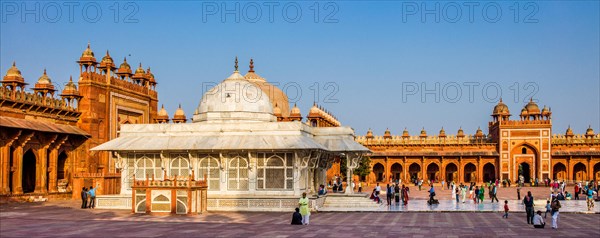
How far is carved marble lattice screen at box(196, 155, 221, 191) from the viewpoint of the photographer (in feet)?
93.5

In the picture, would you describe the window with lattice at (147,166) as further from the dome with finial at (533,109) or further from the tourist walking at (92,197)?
the dome with finial at (533,109)

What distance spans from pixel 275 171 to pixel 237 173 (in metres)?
1.66

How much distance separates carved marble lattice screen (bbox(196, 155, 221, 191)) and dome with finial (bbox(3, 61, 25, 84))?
15293mm

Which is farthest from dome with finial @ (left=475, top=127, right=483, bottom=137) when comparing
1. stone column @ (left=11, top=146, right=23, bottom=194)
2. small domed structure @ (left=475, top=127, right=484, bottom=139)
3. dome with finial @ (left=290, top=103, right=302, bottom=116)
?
stone column @ (left=11, top=146, right=23, bottom=194)

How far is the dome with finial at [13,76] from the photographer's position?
37438mm

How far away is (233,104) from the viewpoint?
3191 cm

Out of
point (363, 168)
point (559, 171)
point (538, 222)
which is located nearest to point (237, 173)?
point (538, 222)

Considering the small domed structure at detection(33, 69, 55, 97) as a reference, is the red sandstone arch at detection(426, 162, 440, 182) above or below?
below

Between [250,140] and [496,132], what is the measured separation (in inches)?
1851

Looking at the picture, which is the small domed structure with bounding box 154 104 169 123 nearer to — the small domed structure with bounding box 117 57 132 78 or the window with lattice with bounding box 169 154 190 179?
the small domed structure with bounding box 117 57 132 78

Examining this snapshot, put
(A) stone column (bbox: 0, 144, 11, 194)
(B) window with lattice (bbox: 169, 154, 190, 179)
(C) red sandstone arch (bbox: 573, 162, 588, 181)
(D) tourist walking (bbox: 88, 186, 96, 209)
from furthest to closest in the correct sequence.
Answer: (C) red sandstone arch (bbox: 573, 162, 588, 181)
(A) stone column (bbox: 0, 144, 11, 194)
(B) window with lattice (bbox: 169, 154, 190, 179)
(D) tourist walking (bbox: 88, 186, 96, 209)

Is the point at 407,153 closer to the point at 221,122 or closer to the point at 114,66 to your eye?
the point at 114,66

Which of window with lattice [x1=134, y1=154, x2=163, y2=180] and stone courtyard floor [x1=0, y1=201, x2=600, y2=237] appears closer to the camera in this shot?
stone courtyard floor [x1=0, y1=201, x2=600, y2=237]

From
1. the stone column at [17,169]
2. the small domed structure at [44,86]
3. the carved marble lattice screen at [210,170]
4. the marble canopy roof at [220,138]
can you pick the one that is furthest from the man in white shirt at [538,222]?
the small domed structure at [44,86]
